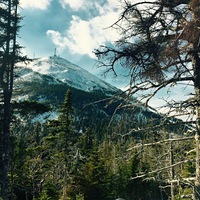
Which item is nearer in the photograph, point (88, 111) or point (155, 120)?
point (155, 120)

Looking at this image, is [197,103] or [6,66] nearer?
[197,103]

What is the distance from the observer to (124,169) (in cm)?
4159

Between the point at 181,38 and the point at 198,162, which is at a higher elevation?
the point at 181,38

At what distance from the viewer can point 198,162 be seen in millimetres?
5223

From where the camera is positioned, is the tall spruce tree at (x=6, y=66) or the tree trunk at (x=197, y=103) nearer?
the tree trunk at (x=197, y=103)

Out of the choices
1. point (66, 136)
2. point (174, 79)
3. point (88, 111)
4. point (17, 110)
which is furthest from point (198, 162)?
point (88, 111)

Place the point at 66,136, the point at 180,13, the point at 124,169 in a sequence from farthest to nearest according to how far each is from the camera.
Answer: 1. the point at 124,169
2. the point at 66,136
3. the point at 180,13

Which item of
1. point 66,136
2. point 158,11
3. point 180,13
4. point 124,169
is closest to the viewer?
point 180,13

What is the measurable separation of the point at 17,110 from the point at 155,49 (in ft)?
43.6

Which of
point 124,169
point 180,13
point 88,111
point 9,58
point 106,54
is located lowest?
point 124,169

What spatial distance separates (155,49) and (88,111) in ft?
581

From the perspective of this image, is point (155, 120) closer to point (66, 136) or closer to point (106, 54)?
point (106, 54)

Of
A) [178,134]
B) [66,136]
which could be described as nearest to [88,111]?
[66,136]

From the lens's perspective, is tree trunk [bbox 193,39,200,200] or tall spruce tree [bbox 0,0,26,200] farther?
tall spruce tree [bbox 0,0,26,200]
